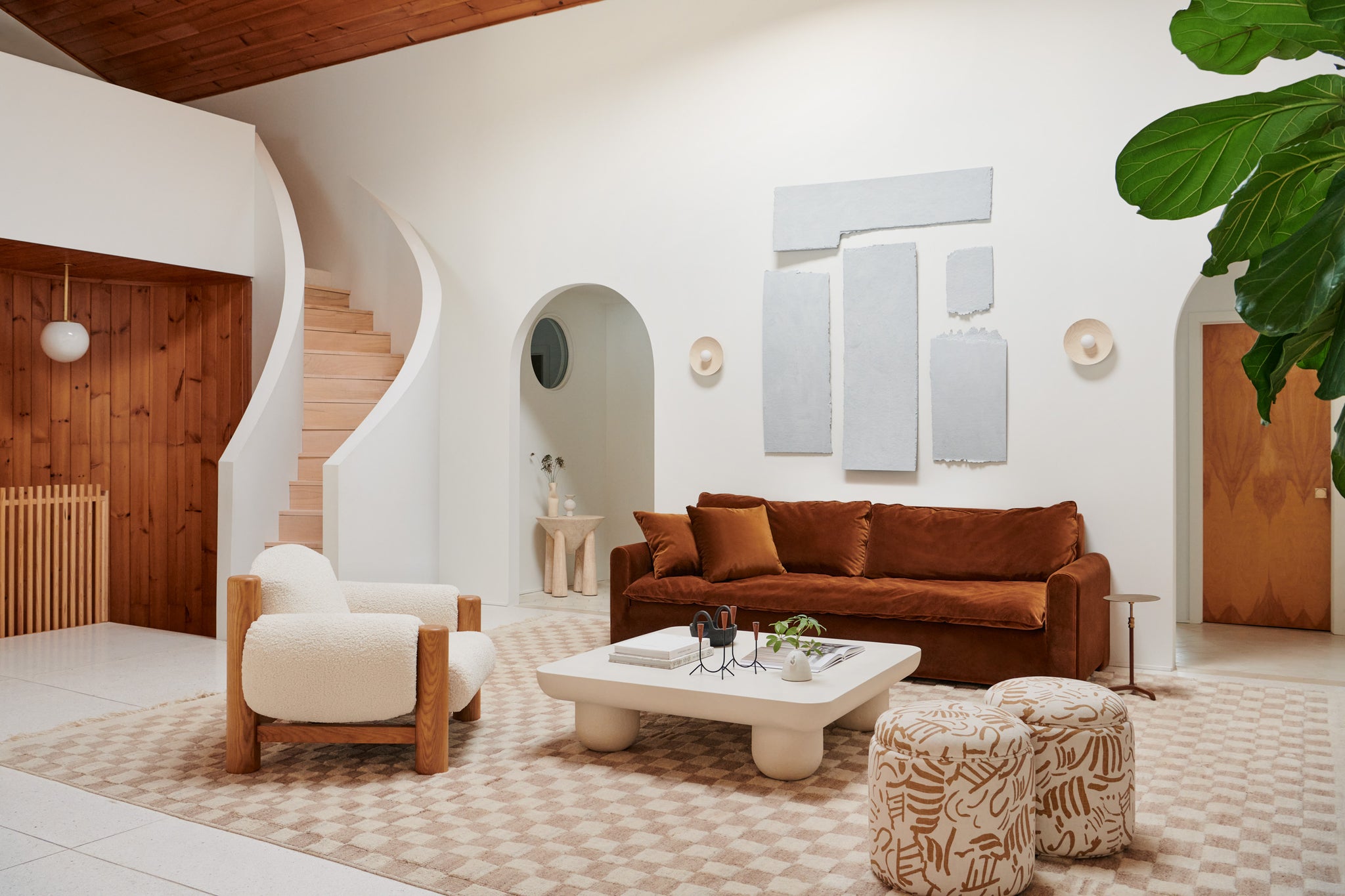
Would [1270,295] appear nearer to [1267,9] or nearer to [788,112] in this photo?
[1267,9]

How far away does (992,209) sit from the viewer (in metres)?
5.54

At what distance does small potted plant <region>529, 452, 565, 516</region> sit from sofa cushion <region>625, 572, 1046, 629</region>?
2.30 m

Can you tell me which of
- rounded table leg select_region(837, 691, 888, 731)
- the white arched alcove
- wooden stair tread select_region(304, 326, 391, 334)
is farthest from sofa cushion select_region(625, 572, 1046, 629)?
wooden stair tread select_region(304, 326, 391, 334)

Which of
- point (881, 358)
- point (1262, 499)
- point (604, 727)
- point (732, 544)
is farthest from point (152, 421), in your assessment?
point (1262, 499)

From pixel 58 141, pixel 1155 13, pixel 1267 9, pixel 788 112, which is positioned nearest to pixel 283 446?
pixel 58 141

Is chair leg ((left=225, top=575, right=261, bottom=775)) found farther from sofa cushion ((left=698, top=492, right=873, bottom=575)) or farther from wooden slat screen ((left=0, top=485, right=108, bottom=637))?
wooden slat screen ((left=0, top=485, right=108, bottom=637))

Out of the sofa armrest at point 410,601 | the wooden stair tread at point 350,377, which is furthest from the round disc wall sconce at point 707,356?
the sofa armrest at point 410,601

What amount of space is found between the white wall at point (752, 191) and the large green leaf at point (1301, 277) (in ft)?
14.8

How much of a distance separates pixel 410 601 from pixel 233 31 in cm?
523

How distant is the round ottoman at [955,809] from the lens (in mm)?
2533

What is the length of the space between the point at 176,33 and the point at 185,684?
16.4 feet

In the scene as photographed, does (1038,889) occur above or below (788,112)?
below

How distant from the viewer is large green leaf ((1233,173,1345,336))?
0.97 m

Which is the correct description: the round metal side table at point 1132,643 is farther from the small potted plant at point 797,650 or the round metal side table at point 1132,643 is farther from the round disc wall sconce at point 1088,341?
the small potted plant at point 797,650
